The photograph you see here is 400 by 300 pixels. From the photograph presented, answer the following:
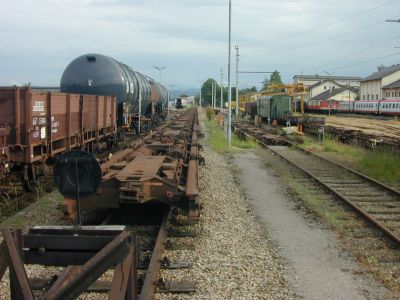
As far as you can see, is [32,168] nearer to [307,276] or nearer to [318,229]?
[318,229]

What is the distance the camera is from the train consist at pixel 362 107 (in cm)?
5615

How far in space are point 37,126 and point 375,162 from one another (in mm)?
10970

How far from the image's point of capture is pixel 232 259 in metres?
6.62

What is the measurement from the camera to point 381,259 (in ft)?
23.0

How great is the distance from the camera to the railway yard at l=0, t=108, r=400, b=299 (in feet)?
12.3

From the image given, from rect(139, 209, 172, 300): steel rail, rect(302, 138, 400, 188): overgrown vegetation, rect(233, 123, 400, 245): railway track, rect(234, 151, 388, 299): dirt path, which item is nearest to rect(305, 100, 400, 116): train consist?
rect(302, 138, 400, 188): overgrown vegetation

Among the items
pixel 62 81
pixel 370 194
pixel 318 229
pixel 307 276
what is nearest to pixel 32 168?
pixel 318 229

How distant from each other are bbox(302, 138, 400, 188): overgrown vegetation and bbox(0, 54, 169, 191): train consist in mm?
8689

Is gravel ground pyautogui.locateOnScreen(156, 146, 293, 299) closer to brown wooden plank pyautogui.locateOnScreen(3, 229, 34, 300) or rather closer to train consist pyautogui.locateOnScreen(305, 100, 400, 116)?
brown wooden plank pyautogui.locateOnScreen(3, 229, 34, 300)

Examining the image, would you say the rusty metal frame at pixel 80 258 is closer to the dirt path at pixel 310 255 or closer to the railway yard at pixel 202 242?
the railway yard at pixel 202 242

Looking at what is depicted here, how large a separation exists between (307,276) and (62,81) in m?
15.0

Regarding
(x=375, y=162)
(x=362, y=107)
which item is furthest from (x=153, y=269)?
(x=362, y=107)

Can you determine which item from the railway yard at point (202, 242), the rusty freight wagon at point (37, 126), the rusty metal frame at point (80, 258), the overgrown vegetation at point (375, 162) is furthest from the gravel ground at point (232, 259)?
Answer: the overgrown vegetation at point (375, 162)

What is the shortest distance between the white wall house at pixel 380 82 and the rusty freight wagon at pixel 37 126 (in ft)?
265
